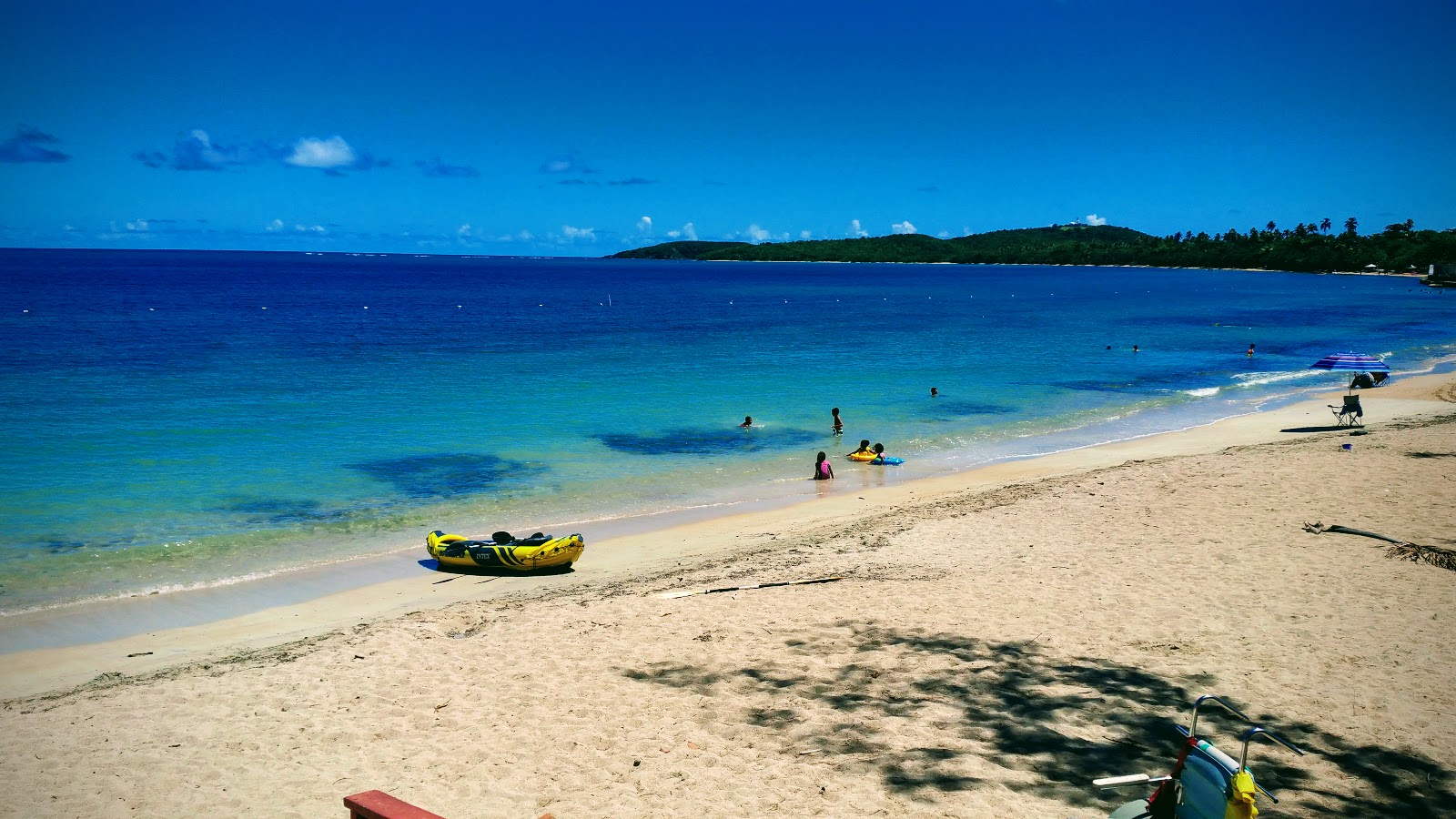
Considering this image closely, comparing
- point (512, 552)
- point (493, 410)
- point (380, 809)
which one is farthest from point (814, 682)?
point (493, 410)

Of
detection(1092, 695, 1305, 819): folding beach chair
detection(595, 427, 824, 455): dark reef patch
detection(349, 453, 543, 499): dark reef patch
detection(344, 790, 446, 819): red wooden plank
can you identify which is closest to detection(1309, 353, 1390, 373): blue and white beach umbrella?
detection(595, 427, 824, 455): dark reef patch

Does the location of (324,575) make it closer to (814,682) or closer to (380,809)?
(814,682)

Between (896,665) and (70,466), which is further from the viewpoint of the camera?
(70,466)

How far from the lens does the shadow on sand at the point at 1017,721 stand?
6.27m

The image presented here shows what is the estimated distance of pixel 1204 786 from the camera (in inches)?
173

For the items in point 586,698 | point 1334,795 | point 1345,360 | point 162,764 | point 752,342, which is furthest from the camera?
point 752,342

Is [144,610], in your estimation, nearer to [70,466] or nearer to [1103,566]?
[70,466]

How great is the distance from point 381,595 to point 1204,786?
12402 millimetres

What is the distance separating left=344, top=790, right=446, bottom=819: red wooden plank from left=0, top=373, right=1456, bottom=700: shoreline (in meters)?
7.95

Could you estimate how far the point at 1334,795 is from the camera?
20.0 ft

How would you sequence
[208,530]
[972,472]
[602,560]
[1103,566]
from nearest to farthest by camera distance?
[1103,566] < [602,560] < [208,530] < [972,472]

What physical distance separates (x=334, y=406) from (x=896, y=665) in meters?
28.2

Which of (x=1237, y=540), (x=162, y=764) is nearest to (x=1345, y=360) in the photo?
(x=1237, y=540)

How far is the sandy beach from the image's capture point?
6.65 meters
